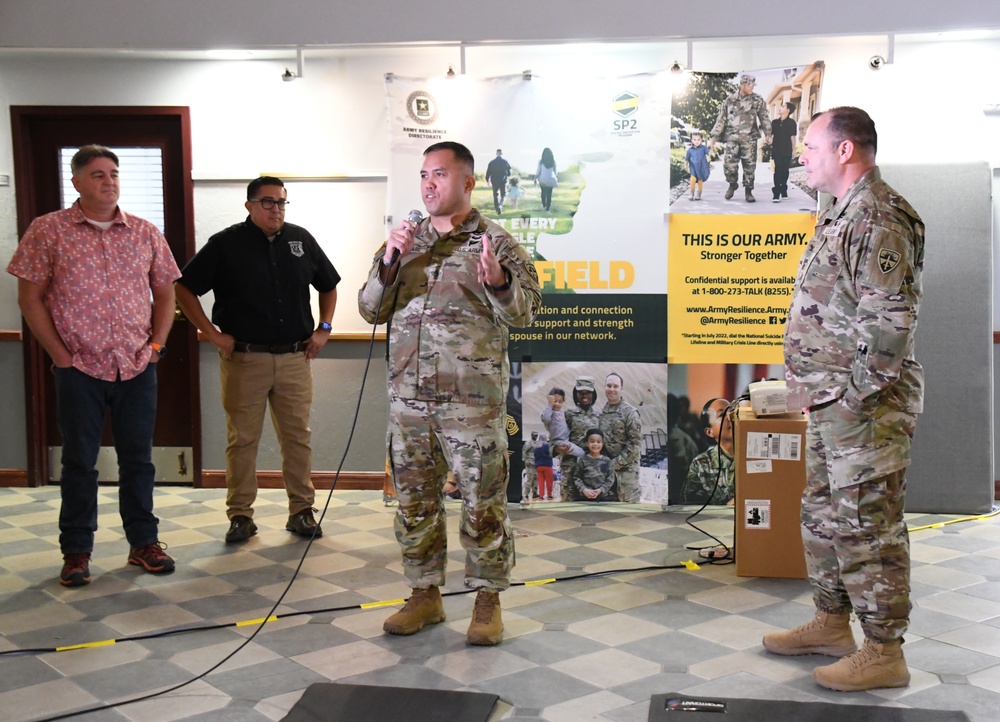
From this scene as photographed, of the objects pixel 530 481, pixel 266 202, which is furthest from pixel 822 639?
pixel 266 202

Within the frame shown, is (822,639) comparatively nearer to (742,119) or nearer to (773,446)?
(773,446)

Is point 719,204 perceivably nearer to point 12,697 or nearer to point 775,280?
point 775,280

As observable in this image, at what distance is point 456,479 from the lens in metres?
3.58

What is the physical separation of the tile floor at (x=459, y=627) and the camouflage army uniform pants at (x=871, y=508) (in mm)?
280

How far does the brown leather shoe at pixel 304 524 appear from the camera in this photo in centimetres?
519

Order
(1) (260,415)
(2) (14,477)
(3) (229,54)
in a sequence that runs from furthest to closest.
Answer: (2) (14,477) → (3) (229,54) → (1) (260,415)

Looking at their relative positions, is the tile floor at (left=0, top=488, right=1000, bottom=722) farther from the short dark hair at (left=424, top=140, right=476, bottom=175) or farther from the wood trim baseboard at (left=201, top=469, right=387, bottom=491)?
the short dark hair at (left=424, top=140, right=476, bottom=175)

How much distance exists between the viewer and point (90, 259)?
4.38 m

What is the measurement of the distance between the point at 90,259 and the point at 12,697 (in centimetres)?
191

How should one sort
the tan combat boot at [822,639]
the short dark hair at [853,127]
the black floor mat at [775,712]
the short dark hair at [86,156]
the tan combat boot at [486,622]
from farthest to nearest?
the short dark hair at [86,156] → the tan combat boot at [486,622] → the tan combat boot at [822,639] → the short dark hair at [853,127] → the black floor mat at [775,712]

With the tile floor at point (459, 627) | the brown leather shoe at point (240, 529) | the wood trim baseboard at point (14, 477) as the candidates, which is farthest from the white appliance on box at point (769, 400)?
the wood trim baseboard at point (14, 477)

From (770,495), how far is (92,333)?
2938mm

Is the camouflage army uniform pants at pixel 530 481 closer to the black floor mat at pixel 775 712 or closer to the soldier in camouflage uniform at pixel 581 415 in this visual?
the soldier in camouflage uniform at pixel 581 415

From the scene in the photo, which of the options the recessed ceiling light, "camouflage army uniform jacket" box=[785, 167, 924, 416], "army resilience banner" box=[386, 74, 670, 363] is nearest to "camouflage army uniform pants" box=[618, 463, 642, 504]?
"army resilience banner" box=[386, 74, 670, 363]
